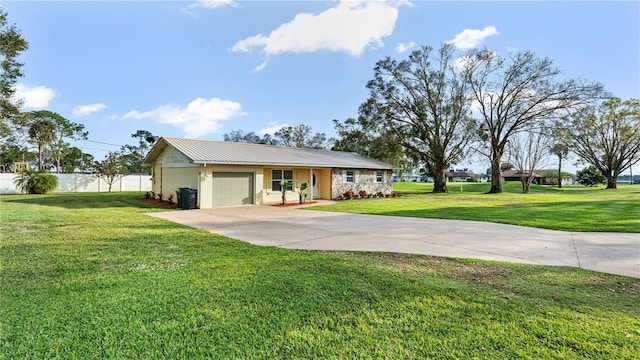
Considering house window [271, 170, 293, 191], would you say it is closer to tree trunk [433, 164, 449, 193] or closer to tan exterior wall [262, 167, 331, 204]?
tan exterior wall [262, 167, 331, 204]

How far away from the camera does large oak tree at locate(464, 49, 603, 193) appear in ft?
87.3

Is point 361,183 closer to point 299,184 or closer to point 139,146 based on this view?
point 299,184

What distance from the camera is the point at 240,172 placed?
16047mm

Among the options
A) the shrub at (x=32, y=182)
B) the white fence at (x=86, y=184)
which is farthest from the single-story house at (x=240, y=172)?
the white fence at (x=86, y=184)

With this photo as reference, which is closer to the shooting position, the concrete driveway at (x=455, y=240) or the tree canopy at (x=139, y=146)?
the concrete driveway at (x=455, y=240)

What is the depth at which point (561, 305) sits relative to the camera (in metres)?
3.49

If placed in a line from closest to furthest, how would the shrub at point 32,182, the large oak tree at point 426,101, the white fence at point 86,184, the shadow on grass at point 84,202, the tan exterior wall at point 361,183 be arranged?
the shadow on grass at point 84,202, the tan exterior wall at point 361,183, the shrub at point 32,182, the white fence at point 86,184, the large oak tree at point 426,101

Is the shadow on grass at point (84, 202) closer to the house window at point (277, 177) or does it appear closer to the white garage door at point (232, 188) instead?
the white garage door at point (232, 188)

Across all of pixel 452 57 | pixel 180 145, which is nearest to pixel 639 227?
pixel 180 145

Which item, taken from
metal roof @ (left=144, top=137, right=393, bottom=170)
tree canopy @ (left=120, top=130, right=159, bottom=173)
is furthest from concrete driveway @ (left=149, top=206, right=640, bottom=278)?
tree canopy @ (left=120, top=130, right=159, bottom=173)

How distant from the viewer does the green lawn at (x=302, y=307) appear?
8.48ft

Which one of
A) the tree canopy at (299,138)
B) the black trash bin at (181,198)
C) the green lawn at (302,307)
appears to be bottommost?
the green lawn at (302,307)

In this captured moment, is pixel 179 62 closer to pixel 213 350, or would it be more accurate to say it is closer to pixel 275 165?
pixel 275 165

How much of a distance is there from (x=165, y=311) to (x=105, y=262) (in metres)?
2.50
